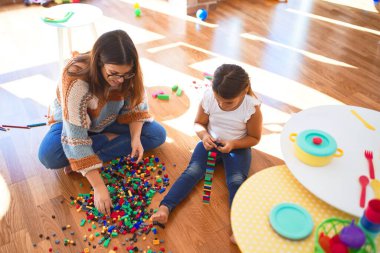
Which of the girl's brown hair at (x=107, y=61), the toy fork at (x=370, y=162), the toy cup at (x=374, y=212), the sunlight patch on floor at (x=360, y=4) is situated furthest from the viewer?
the sunlight patch on floor at (x=360, y=4)

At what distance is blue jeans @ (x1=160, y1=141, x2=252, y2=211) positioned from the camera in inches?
52.2

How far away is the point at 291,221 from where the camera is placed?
0.84 metres

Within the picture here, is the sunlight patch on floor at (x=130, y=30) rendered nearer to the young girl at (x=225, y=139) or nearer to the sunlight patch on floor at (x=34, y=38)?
the sunlight patch on floor at (x=34, y=38)

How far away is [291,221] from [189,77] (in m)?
1.41

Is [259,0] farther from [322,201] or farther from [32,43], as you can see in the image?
[322,201]

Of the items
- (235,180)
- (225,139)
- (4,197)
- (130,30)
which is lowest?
(4,197)

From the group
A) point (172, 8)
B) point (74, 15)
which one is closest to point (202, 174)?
point (74, 15)

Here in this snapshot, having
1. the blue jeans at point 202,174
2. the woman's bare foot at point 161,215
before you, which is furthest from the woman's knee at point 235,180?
the woman's bare foot at point 161,215

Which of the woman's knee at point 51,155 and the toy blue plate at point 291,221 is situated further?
the woman's knee at point 51,155

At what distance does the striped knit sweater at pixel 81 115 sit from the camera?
1.20 metres

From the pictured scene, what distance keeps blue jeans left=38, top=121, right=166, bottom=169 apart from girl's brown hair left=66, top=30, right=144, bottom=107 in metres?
0.22

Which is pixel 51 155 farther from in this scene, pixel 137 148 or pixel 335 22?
pixel 335 22

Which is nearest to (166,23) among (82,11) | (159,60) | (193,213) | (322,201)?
(159,60)

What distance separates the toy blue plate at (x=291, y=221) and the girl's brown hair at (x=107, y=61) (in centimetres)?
65
